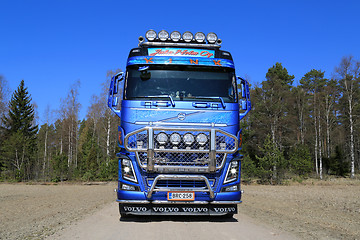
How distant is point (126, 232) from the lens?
23.5 ft

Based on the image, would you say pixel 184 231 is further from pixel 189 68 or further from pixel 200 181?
pixel 189 68

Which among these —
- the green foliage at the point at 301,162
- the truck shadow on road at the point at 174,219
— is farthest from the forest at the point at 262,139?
the truck shadow on road at the point at 174,219

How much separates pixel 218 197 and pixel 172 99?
8.23 feet

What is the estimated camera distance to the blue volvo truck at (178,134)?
745 cm

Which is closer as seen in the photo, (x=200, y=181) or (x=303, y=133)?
(x=200, y=181)

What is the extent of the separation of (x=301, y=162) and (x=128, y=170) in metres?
31.9

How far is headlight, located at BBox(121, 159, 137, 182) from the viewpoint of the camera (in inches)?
296

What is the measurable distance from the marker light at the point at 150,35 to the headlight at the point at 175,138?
2.86 m

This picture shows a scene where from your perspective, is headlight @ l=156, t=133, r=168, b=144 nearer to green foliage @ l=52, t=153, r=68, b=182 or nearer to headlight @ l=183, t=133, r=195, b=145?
headlight @ l=183, t=133, r=195, b=145

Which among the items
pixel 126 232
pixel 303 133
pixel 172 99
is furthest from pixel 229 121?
pixel 303 133

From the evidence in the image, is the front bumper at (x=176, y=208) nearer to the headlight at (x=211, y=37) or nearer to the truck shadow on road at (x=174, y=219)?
the truck shadow on road at (x=174, y=219)

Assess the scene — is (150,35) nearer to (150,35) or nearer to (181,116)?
(150,35)

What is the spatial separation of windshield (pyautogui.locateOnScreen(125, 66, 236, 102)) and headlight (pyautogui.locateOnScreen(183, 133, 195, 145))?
3.09 ft

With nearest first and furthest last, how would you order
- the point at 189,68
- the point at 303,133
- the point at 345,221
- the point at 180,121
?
1. the point at 180,121
2. the point at 189,68
3. the point at 345,221
4. the point at 303,133
